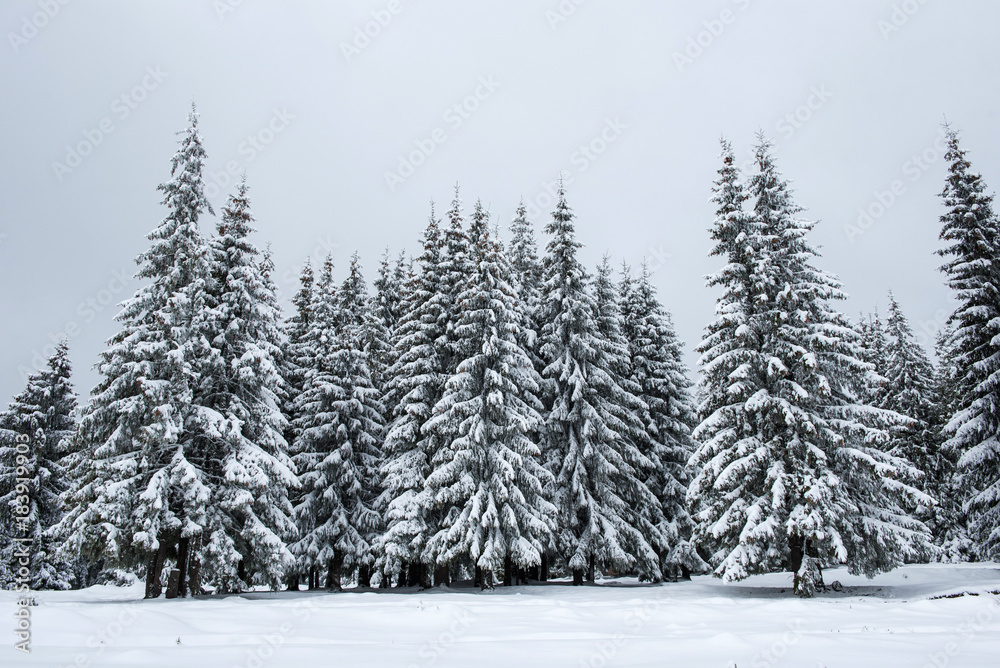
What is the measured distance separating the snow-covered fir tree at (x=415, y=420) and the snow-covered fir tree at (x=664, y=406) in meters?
10.6

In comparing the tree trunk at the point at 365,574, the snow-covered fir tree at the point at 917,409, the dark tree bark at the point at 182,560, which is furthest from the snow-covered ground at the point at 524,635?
the snow-covered fir tree at the point at 917,409

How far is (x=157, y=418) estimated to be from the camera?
63.7 ft

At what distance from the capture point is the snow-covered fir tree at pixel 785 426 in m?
19.6

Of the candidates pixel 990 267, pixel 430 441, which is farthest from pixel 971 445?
pixel 430 441

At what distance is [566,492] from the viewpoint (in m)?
26.6

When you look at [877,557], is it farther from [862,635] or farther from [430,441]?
[430,441]

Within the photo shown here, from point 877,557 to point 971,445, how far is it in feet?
23.4

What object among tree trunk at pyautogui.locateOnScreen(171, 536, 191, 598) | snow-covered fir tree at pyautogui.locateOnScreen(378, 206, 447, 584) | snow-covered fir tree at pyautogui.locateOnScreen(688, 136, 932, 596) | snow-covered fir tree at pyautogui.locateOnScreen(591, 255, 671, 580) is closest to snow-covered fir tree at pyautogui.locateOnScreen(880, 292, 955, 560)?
snow-covered fir tree at pyautogui.locateOnScreen(591, 255, 671, 580)

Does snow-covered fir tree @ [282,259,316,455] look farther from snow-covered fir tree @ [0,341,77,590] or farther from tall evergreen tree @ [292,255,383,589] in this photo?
snow-covered fir tree @ [0,341,77,590]

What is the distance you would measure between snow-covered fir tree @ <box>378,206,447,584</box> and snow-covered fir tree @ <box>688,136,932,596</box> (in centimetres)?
1096

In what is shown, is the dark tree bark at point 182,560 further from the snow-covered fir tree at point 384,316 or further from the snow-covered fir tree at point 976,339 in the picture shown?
the snow-covered fir tree at point 976,339

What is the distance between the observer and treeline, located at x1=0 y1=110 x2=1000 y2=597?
2006 cm

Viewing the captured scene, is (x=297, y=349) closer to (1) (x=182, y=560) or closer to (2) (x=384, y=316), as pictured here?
(2) (x=384, y=316)

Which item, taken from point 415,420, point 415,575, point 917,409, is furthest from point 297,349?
point 917,409
